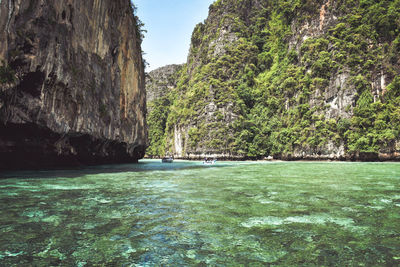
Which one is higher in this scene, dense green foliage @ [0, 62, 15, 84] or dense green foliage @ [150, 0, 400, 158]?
dense green foliage @ [150, 0, 400, 158]

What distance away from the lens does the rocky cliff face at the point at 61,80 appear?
1108cm

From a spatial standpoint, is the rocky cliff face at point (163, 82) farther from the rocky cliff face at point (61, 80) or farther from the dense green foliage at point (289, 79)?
the rocky cliff face at point (61, 80)

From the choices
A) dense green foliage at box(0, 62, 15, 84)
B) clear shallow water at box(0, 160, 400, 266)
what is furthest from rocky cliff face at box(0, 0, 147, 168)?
clear shallow water at box(0, 160, 400, 266)

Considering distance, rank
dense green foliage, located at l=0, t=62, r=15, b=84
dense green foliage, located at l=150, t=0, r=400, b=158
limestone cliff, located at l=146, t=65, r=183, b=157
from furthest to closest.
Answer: limestone cliff, located at l=146, t=65, r=183, b=157 → dense green foliage, located at l=150, t=0, r=400, b=158 → dense green foliage, located at l=0, t=62, r=15, b=84

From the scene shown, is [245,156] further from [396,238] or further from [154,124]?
[396,238]

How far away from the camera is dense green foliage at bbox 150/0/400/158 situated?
44844mm

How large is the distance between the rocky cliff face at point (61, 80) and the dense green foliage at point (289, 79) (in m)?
41.8

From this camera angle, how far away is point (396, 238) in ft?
12.4

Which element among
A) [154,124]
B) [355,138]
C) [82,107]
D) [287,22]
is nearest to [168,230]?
[82,107]

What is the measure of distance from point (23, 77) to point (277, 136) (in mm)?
54930

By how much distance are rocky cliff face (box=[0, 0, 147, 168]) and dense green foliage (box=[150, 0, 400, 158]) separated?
41774mm

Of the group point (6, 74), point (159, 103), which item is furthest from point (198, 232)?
point (159, 103)

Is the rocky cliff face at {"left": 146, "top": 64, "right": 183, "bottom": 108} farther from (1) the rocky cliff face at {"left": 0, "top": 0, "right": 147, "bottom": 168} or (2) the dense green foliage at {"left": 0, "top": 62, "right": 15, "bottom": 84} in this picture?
Result: (2) the dense green foliage at {"left": 0, "top": 62, "right": 15, "bottom": 84}

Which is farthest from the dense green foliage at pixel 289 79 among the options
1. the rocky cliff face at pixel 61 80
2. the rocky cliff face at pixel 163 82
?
the rocky cliff face at pixel 61 80
